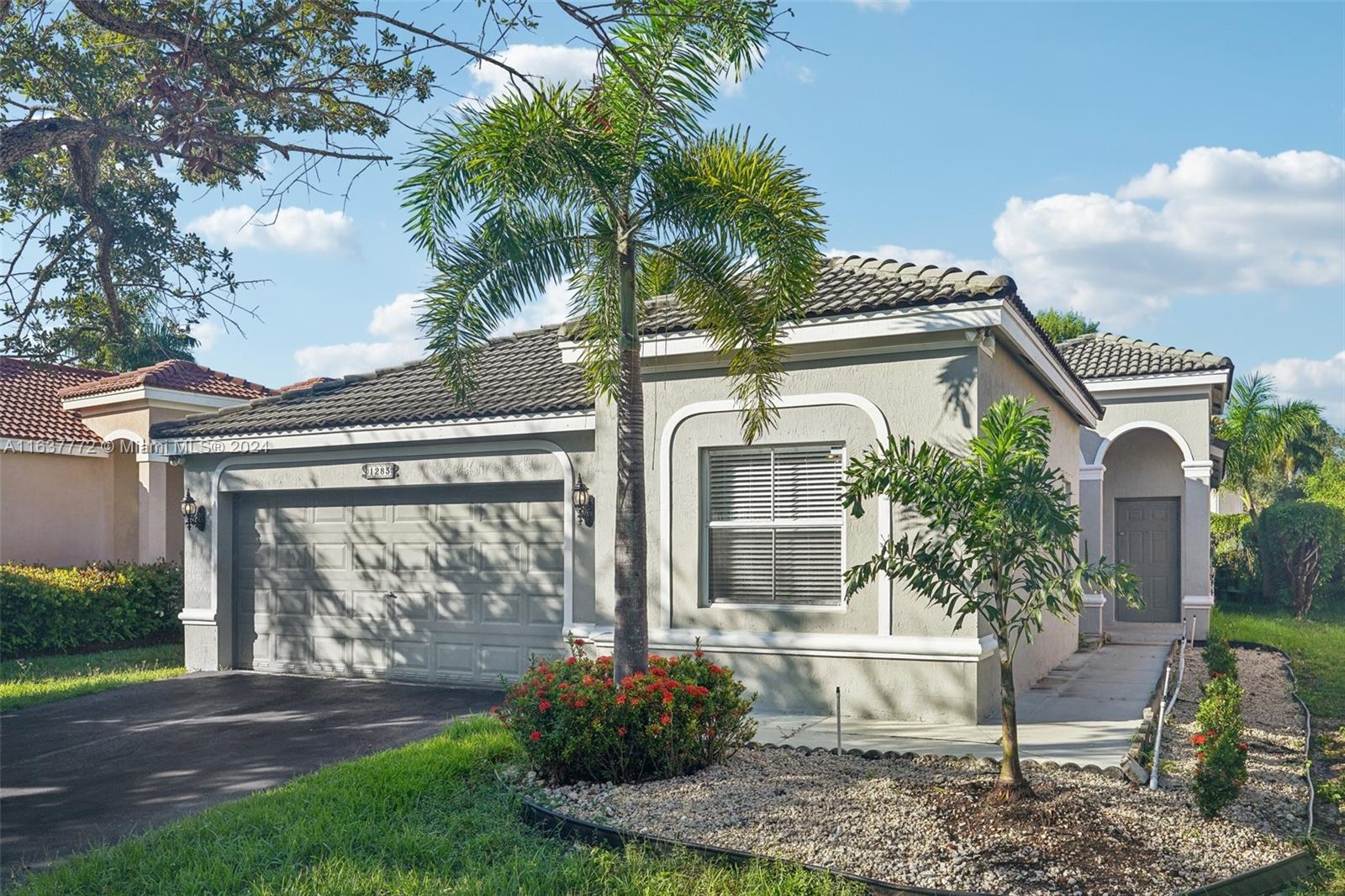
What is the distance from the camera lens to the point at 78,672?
14.9 m

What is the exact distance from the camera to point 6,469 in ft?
63.3

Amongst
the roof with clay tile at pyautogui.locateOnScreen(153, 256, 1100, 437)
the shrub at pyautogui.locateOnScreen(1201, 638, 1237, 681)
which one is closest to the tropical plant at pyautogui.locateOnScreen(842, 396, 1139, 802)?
the roof with clay tile at pyautogui.locateOnScreen(153, 256, 1100, 437)

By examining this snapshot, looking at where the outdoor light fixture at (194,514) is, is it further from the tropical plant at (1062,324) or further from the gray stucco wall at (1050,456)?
the tropical plant at (1062,324)

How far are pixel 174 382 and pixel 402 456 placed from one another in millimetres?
9042

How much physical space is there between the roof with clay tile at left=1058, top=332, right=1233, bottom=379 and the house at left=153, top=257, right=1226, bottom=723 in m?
0.07

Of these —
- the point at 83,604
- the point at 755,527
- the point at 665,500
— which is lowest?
the point at 83,604

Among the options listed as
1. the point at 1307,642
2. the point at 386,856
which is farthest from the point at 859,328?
the point at 1307,642

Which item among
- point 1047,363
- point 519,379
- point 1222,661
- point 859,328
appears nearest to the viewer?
point 859,328

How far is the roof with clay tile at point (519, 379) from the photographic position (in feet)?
30.6

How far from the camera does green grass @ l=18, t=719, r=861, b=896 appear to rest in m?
5.69

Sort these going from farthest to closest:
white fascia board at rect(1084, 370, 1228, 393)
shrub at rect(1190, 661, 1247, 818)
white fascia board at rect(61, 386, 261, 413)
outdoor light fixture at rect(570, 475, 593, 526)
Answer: white fascia board at rect(61, 386, 261, 413) → white fascia board at rect(1084, 370, 1228, 393) → outdoor light fixture at rect(570, 475, 593, 526) → shrub at rect(1190, 661, 1247, 818)

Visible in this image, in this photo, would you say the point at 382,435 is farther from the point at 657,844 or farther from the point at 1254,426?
the point at 1254,426

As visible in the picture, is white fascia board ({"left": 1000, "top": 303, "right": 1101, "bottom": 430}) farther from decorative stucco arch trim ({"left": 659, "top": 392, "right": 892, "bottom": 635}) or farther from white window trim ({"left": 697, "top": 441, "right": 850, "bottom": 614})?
white window trim ({"left": 697, "top": 441, "right": 850, "bottom": 614})

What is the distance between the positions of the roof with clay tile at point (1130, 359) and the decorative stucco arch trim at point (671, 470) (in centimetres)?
760
